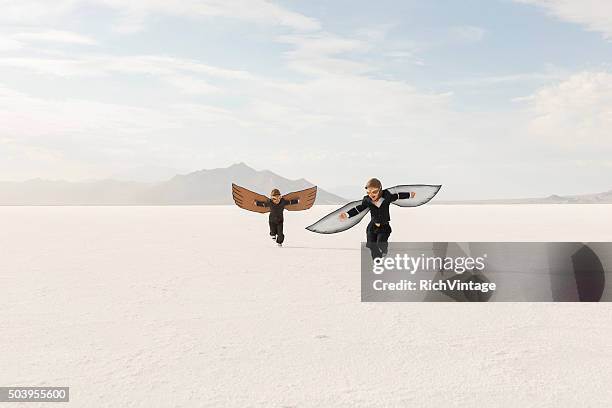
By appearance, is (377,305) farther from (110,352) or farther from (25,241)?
(25,241)

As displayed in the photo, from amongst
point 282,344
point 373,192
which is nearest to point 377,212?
point 373,192

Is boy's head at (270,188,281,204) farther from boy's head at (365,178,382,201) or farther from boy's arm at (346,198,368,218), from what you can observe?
boy's head at (365,178,382,201)

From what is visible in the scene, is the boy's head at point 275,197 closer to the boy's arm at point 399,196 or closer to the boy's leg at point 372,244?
the boy's leg at point 372,244

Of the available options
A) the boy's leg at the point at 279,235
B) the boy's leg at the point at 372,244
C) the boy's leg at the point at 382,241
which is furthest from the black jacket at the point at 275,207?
the boy's leg at the point at 382,241

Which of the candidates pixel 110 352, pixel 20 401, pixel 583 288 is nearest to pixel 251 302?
pixel 110 352

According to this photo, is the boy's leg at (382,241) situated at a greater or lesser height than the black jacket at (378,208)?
lesser

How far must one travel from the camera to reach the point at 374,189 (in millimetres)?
8367

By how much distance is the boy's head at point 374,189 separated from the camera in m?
8.38

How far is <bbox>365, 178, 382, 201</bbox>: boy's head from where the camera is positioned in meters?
8.38

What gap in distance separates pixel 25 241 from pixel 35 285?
7.44 metres

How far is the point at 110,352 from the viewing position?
159 inches

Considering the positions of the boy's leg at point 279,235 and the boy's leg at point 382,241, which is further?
the boy's leg at point 279,235

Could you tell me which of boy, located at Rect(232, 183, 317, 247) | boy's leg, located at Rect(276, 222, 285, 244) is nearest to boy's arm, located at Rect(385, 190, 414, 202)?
boy, located at Rect(232, 183, 317, 247)

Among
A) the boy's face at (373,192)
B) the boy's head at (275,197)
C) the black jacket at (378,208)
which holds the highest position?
the boy's head at (275,197)
